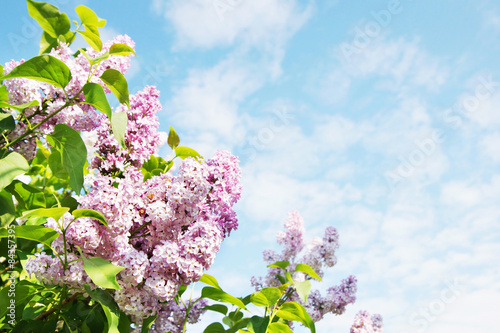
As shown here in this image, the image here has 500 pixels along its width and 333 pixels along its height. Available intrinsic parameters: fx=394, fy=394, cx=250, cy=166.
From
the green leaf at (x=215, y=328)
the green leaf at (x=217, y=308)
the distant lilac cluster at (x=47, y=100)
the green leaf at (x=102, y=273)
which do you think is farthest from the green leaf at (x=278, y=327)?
the distant lilac cluster at (x=47, y=100)

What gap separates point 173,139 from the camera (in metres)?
2.41

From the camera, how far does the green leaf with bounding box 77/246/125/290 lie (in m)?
1.44

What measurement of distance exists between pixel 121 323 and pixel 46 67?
115cm

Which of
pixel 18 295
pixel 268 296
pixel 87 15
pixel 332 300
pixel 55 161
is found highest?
pixel 332 300

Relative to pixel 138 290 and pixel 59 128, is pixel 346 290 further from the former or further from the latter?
pixel 59 128

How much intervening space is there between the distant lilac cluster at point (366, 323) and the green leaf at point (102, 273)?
4.22 metres

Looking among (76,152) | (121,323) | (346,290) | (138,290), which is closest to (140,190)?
(76,152)

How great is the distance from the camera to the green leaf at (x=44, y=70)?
1479 millimetres

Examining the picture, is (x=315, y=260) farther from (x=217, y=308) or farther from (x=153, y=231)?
(x=153, y=231)

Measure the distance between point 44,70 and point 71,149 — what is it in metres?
0.33

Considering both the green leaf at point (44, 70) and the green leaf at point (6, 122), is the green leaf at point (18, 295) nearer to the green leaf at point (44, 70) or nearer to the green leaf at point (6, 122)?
the green leaf at point (6, 122)

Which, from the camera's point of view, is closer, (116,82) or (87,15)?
(116,82)

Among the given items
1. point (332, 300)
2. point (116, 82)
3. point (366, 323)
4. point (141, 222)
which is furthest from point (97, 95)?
point (366, 323)

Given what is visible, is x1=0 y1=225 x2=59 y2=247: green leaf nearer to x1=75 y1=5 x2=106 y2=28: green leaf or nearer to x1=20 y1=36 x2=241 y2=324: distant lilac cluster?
x1=20 y1=36 x2=241 y2=324: distant lilac cluster
